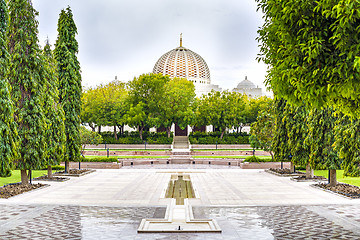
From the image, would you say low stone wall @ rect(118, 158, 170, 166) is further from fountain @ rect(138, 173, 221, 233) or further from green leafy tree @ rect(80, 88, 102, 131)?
fountain @ rect(138, 173, 221, 233)

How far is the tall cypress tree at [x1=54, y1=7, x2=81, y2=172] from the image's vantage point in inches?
951

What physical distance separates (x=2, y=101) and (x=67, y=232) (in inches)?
243

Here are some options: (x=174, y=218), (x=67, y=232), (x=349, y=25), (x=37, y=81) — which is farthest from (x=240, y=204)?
(x=37, y=81)

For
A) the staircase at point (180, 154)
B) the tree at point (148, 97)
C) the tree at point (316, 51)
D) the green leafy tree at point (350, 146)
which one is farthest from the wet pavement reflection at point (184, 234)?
the tree at point (148, 97)

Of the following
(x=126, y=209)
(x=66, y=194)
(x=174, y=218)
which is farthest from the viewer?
(x=66, y=194)

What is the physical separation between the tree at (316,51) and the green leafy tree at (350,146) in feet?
21.0

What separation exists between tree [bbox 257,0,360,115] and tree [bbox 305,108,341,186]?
1042cm

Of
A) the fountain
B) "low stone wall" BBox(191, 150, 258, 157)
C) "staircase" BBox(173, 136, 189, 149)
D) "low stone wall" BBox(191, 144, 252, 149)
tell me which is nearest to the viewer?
the fountain

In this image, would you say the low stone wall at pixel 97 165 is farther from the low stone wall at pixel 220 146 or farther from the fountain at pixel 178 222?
the low stone wall at pixel 220 146

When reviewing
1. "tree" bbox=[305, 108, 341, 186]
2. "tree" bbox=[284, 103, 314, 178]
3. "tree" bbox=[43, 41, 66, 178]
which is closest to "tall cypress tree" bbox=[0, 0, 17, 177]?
"tree" bbox=[43, 41, 66, 178]

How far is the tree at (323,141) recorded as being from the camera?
1842 cm

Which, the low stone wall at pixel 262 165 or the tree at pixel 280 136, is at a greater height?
the tree at pixel 280 136

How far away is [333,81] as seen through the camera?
25.2 feet

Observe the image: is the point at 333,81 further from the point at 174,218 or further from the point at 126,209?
the point at 126,209
